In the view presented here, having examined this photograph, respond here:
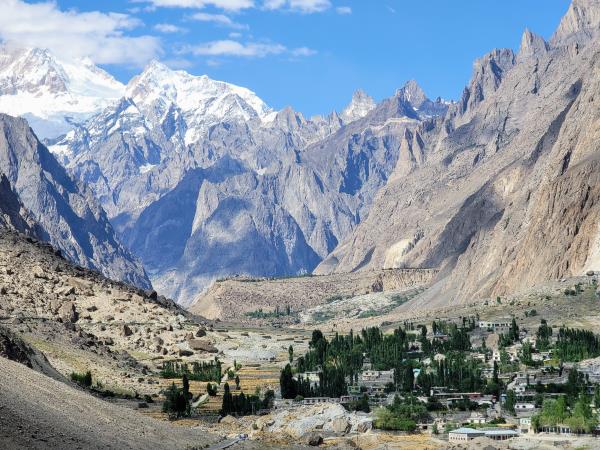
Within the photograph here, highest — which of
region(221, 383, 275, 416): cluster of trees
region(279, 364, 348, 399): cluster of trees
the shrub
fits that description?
the shrub

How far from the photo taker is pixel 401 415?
158m

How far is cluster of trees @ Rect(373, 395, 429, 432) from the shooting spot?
501 ft

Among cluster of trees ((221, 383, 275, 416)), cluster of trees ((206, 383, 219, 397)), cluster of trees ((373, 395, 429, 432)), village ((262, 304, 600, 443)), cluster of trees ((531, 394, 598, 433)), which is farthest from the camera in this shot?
cluster of trees ((206, 383, 219, 397))

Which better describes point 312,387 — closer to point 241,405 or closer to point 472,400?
point 472,400

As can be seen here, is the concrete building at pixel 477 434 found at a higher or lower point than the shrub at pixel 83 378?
lower

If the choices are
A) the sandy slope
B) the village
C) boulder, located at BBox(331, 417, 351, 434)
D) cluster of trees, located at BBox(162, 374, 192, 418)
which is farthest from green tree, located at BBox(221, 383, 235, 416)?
the sandy slope

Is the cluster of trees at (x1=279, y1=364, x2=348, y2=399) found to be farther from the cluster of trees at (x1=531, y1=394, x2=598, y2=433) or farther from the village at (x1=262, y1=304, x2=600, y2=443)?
the cluster of trees at (x1=531, y1=394, x2=598, y2=433)

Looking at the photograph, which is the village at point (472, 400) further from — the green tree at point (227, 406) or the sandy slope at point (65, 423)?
the sandy slope at point (65, 423)

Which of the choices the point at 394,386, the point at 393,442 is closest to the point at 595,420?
the point at 393,442

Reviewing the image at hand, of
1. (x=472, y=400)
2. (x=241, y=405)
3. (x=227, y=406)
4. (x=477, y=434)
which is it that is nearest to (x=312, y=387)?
(x=472, y=400)

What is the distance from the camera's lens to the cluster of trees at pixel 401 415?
501 ft

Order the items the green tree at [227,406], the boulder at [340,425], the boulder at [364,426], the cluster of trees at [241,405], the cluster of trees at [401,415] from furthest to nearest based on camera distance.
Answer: the cluster of trees at [241,405]
the green tree at [227,406]
the cluster of trees at [401,415]
the boulder at [364,426]
the boulder at [340,425]

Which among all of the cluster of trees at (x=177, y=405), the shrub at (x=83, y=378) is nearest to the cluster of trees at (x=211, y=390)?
the cluster of trees at (x=177, y=405)

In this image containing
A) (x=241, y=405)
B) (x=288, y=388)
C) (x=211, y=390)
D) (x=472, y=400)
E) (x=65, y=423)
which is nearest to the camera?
(x=65, y=423)
